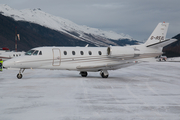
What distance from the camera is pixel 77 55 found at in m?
21.7

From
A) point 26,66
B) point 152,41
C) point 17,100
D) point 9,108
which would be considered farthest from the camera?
point 152,41

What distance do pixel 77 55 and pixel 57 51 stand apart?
185 centimetres

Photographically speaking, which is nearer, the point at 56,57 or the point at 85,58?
the point at 56,57

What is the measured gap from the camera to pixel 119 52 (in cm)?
2228

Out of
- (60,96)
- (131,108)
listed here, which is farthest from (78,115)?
(60,96)

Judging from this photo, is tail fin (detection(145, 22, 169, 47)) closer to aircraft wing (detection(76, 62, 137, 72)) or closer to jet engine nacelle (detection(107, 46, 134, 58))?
jet engine nacelle (detection(107, 46, 134, 58))

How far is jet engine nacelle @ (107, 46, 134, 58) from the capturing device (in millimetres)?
22078

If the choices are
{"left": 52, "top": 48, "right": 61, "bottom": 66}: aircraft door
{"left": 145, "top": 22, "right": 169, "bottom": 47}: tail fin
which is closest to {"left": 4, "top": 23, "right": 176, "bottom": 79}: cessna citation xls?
{"left": 52, "top": 48, "right": 61, "bottom": 66}: aircraft door

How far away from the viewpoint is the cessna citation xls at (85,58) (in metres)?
20.3

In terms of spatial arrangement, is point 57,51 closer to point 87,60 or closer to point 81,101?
point 87,60

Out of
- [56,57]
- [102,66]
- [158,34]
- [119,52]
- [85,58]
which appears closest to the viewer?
[56,57]

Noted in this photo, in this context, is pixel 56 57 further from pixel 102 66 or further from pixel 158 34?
pixel 158 34

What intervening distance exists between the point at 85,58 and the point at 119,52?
10.7 feet

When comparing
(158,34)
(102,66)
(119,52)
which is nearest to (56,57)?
(102,66)
